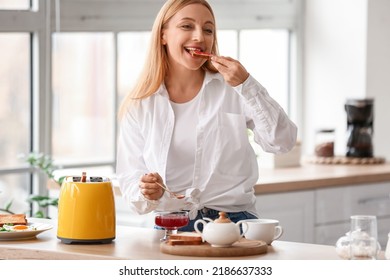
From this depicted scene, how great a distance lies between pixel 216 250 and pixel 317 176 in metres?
1.96

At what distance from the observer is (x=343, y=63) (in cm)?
547

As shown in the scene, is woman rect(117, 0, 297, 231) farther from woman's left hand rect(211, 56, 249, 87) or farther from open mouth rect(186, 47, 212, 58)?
woman's left hand rect(211, 56, 249, 87)

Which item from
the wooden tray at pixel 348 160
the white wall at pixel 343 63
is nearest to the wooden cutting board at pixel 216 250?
the wooden tray at pixel 348 160

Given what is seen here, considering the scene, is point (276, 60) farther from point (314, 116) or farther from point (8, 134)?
point (8, 134)

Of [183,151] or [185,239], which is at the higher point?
[183,151]

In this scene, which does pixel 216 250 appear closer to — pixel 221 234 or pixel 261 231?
pixel 221 234

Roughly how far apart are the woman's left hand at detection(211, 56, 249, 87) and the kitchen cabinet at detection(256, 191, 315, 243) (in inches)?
56.9

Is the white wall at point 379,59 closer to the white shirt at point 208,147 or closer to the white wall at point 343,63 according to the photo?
the white wall at point 343,63

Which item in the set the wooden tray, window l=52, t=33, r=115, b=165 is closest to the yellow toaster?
window l=52, t=33, r=115, b=165

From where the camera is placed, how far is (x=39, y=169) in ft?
14.8

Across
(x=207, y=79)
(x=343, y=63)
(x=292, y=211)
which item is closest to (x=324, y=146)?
(x=343, y=63)

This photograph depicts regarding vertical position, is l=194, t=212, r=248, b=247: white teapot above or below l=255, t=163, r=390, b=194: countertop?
below

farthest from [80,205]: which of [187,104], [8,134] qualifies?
[8,134]

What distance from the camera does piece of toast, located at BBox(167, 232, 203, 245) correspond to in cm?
272
